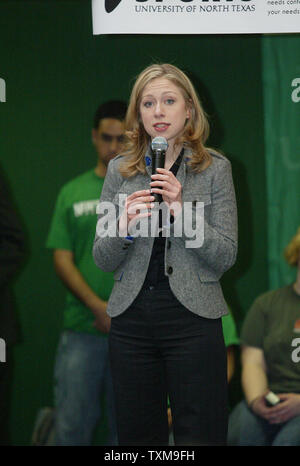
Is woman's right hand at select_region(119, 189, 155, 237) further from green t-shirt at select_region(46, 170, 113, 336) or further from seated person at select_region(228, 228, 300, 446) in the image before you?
seated person at select_region(228, 228, 300, 446)

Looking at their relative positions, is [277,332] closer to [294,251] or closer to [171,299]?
[294,251]

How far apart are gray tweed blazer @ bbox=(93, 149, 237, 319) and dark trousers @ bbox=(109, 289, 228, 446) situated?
1.9 inches

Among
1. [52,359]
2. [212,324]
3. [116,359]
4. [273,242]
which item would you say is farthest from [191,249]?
[52,359]

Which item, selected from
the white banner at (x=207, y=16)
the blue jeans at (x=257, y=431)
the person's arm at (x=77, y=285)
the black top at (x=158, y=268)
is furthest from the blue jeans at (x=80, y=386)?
the white banner at (x=207, y=16)

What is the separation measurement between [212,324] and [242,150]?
1143 mm

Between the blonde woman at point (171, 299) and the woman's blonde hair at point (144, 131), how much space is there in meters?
0.06

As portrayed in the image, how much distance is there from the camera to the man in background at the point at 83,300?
2758 mm

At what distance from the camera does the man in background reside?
2.76 m

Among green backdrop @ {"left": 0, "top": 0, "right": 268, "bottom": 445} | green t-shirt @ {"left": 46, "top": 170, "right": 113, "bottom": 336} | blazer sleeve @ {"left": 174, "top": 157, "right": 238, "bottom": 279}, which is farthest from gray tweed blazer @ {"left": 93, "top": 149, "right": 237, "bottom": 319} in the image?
green backdrop @ {"left": 0, "top": 0, "right": 268, "bottom": 445}

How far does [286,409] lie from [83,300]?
1.07 meters

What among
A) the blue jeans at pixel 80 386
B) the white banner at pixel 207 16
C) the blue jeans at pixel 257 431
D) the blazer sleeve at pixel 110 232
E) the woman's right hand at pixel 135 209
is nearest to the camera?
the woman's right hand at pixel 135 209

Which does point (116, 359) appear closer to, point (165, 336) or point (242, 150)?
point (165, 336)

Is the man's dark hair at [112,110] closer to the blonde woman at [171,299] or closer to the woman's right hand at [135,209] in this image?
the blonde woman at [171,299]

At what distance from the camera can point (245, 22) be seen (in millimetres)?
2467
